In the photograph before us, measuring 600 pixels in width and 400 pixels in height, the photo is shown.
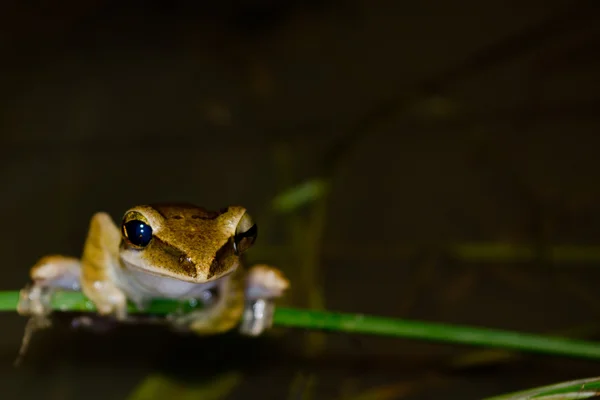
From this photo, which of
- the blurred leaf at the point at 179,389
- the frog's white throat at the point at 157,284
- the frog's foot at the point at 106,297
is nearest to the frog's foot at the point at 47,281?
the frog's foot at the point at 106,297

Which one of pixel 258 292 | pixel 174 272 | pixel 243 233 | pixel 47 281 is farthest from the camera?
pixel 258 292

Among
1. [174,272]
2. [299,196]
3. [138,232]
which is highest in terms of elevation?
[299,196]

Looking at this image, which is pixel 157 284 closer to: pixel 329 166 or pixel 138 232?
pixel 138 232

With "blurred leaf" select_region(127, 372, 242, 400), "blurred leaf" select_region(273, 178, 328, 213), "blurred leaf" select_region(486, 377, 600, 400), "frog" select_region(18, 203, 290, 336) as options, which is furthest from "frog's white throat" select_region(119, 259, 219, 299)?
"blurred leaf" select_region(273, 178, 328, 213)

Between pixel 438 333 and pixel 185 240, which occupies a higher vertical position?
pixel 185 240

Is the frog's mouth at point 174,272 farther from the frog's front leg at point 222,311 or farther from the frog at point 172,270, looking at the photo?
the frog's front leg at point 222,311

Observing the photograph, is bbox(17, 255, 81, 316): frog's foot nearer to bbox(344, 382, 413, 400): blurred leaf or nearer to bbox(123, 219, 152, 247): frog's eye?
bbox(123, 219, 152, 247): frog's eye

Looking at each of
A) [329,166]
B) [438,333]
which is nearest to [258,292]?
[438,333]
